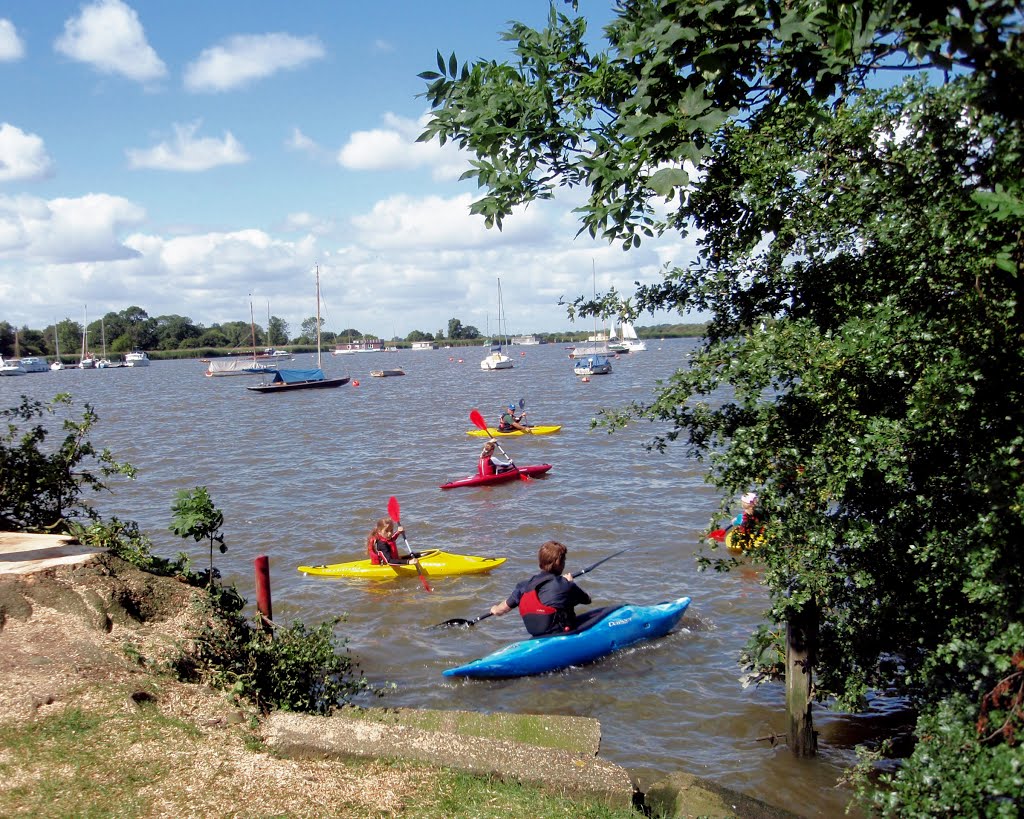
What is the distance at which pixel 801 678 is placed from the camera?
6.67 meters

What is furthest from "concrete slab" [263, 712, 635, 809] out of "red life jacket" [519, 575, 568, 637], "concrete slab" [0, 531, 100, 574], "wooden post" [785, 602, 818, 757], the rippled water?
"red life jacket" [519, 575, 568, 637]

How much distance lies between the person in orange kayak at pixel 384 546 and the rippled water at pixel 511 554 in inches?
14.6

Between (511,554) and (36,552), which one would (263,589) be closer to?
(36,552)

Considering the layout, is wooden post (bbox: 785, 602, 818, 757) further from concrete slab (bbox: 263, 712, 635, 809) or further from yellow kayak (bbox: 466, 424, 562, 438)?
yellow kayak (bbox: 466, 424, 562, 438)

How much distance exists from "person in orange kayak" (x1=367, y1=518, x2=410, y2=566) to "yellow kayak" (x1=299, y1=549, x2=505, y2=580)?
0.32ft

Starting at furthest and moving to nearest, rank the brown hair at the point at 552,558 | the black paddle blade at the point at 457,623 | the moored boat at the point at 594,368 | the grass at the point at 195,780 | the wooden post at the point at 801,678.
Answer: the moored boat at the point at 594,368, the black paddle blade at the point at 457,623, the brown hair at the point at 552,558, the wooden post at the point at 801,678, the grass at the point at 195,780

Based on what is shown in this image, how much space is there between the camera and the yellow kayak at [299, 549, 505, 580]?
43.1ft

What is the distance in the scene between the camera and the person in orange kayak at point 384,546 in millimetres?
13070

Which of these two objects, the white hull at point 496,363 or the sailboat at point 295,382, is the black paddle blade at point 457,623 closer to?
the sailboat at point 295,382

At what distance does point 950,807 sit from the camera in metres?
3.79

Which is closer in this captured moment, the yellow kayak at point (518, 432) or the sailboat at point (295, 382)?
the yellow kayak at point (518, 432)

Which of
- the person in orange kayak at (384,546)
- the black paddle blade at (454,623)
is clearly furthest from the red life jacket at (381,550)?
the black paddle blade at (454,623)

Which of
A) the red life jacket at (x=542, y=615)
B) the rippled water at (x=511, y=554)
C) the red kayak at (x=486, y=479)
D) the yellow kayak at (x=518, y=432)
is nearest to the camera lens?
the rippled water at (x=511, y=554)

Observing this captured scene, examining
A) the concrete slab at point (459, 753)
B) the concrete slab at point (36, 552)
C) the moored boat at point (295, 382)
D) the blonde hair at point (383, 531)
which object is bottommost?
the blonde hair at point (383, 531)
